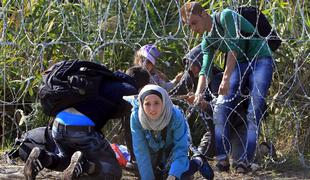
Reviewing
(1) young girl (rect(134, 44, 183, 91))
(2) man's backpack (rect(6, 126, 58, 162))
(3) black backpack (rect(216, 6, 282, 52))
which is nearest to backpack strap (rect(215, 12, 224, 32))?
(3) black backpack (rect(216, 6, 282, 52))

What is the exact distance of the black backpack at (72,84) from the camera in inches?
184

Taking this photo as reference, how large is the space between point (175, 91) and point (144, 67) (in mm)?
301

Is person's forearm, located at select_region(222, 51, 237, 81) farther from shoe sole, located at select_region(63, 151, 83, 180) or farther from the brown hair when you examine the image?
shoe sole, located at select_region(63, 151, 83, 180)

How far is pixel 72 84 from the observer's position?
4668 mm

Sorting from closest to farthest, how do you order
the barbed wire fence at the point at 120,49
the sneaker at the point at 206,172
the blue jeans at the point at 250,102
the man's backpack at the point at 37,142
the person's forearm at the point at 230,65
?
the sneaker at the point at 206,172 → the man's backpack at the point at 37,142 → the person's forearm at the point at 230,65 → the blue jeans at the point at 250,102 → the barbed wire fence at the point at 120,49

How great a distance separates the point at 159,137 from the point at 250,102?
96cm

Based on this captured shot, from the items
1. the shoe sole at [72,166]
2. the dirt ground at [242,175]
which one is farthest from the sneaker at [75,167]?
the dirt ground at [242,175]

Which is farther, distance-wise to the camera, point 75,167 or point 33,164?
point 33,164

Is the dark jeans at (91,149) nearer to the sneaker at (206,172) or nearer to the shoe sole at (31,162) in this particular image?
the shoe sole at (31,162)

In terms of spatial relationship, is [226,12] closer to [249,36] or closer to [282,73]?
[249,36]

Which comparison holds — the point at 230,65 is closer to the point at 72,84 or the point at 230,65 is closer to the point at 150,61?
the point at 150,61

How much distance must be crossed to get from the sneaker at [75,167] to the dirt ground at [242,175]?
0.72 metres

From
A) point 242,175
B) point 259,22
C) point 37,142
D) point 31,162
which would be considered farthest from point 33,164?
point 259,22

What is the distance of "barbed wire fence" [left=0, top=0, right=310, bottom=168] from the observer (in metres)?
5.87
